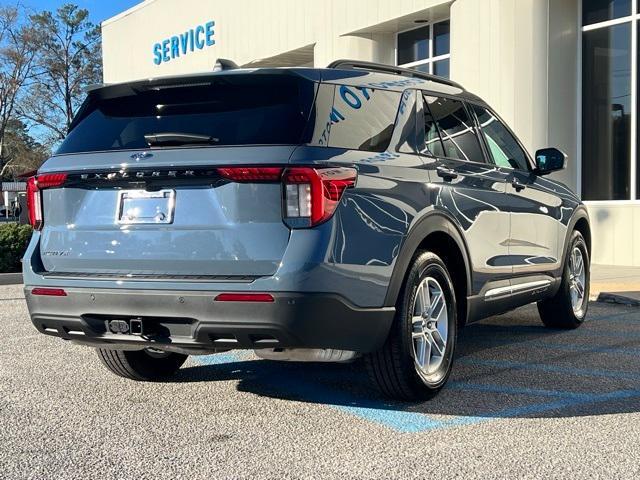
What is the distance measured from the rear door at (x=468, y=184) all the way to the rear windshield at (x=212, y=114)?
105cm

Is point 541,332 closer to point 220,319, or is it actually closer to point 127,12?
point 220,319

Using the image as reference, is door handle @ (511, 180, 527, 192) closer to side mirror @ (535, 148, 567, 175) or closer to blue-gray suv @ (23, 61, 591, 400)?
side mirror @ (535, 148, 567, 175)

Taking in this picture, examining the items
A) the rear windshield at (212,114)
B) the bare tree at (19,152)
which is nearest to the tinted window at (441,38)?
the rear windshield at (212,114)

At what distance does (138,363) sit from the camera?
506cm

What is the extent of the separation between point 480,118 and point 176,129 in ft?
8.50

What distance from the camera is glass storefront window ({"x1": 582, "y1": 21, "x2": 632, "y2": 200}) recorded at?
12.8m

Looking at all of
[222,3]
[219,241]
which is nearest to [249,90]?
[219,241]

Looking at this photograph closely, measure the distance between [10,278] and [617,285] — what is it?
9.34m

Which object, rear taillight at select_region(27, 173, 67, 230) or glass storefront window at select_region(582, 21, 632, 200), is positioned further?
glass storefront window at select_region(582, 21, 632, 200)

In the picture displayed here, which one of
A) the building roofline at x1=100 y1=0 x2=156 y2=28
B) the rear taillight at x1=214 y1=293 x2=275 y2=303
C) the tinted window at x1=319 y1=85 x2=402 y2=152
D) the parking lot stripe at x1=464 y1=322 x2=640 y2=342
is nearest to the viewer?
the rear taillight at x1=214 y1=293 x2=275 y2=303

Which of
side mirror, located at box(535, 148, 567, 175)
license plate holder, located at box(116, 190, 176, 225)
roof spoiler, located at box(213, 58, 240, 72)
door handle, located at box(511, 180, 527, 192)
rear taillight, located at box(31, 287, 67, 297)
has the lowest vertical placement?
rear taillight, located at box(31, 287, 67, 297)

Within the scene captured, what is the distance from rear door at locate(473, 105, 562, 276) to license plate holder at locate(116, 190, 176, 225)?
267 cm

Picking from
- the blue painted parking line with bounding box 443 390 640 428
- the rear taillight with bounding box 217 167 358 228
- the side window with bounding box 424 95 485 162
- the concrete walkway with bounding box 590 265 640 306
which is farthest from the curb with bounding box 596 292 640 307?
the rear taillight with bounding box 217 167 358 228

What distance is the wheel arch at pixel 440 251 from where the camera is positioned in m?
4.11
